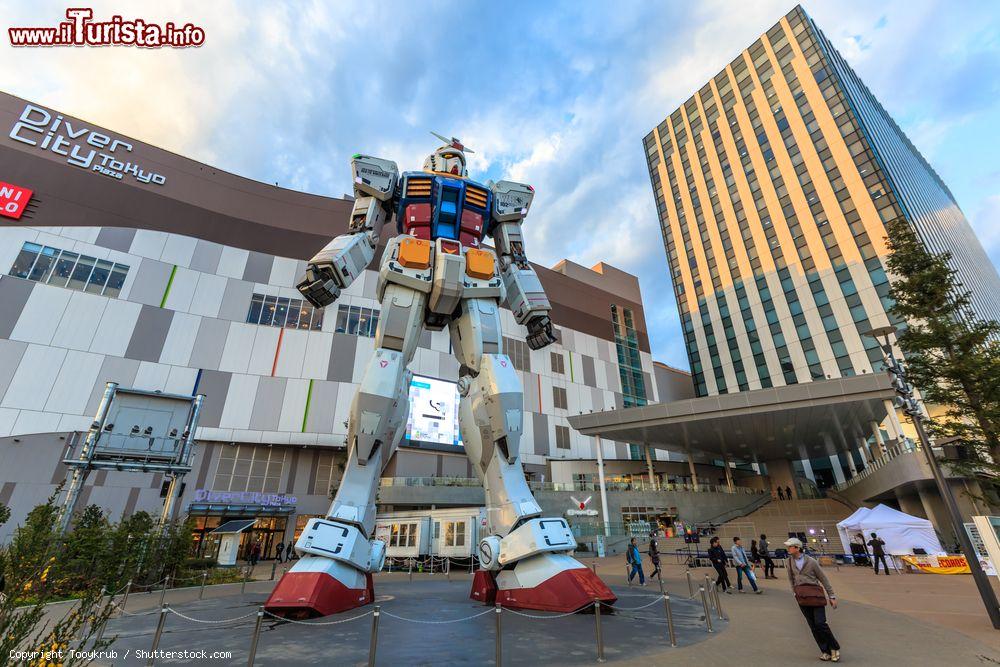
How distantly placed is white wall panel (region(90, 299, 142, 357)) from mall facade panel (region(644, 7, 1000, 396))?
48.0 metres

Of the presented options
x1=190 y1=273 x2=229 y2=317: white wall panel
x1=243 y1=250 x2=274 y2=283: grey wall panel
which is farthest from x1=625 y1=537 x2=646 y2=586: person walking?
x1=243 y1=250 x2=274 y2=283: grey wall panel

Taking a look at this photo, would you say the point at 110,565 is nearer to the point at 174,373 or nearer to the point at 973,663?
the point at 973,663

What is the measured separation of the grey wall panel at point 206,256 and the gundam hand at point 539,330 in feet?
90.3

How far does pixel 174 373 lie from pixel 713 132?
A: 191 ft

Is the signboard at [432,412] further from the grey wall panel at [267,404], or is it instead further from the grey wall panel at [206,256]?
the grey wall panel at [206,256]

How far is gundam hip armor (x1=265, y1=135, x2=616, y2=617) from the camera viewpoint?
19.8 ft

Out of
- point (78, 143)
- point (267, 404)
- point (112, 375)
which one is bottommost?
point (267, 404)

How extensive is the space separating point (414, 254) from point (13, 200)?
31214mm

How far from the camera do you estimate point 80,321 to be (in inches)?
939

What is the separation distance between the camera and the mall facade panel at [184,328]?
22656mm

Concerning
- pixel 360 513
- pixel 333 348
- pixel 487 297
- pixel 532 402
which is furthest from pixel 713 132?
pixel 360 513

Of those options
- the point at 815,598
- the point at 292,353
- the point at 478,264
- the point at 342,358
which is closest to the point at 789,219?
the point at 342,358

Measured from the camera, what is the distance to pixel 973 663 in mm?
4336

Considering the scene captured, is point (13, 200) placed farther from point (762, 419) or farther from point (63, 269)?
point (762, 419)
